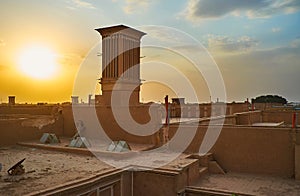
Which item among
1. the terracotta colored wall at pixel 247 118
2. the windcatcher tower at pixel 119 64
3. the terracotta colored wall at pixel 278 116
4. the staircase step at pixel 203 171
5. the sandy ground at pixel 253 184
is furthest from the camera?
the terracotta colored wall at pixel 278 116

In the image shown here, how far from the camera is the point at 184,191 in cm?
716

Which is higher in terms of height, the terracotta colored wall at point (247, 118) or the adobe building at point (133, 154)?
the terracotta colored wall at point (247, 118)

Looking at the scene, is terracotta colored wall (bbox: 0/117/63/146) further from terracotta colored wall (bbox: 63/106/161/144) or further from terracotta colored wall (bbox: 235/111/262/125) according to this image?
terracotta colored wall (bbox: 235/111/262/125)

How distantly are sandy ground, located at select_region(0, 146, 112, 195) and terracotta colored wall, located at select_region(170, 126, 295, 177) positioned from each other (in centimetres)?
383

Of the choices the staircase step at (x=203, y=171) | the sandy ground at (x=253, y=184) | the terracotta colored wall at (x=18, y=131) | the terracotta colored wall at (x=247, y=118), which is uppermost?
the terracotta colored wall at (x=247, y=118)

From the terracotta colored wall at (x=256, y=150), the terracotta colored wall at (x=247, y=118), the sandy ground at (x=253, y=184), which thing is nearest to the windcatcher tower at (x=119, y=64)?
the terracotta colored wall at (x=256, y=150)

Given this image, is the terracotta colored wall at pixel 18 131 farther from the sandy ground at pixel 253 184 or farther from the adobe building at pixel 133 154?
the sandy ground at pixel 253 184

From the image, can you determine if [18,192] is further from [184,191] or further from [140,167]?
[184,191]

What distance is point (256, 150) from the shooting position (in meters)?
8.70

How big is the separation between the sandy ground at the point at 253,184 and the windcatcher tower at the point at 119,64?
5598mm

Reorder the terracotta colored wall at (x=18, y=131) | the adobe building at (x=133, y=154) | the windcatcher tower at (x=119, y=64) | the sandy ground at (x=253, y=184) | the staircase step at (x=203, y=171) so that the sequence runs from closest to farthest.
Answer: the adobe building at (x=133, y=154) < the sandy ground at (x=253, y=184) < the staircase step at (x=203, y=171) < the terracotta colored wall at (x=18, y=131) < the windcatcher tower at (x=119, y=64)

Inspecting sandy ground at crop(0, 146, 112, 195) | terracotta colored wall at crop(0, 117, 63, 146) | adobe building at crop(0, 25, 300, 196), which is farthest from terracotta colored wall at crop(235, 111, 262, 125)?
terracotta colored wall at crop(0, 117, 63, 146)

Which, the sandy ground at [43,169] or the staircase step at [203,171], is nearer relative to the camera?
the sandy ground at [43,169]

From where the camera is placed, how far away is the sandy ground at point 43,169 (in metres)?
5.75
